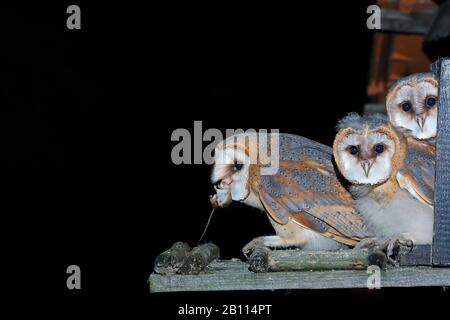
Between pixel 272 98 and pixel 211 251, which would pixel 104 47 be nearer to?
pixel 272 98

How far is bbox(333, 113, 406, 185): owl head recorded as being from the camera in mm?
2645

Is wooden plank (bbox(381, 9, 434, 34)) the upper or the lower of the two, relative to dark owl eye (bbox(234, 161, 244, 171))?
upper

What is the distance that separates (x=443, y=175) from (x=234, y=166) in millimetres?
823

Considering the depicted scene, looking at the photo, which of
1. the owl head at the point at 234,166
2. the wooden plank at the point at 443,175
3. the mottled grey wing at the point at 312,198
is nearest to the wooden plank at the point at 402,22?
the mottled grey wing at the point at 312,198

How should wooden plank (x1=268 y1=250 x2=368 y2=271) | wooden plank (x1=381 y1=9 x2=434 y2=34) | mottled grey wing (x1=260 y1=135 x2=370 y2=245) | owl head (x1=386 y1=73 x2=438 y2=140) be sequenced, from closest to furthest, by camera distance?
wooden plank (x1=268 y1=250 x2=368 y2=271)
owl head (x1=386 y1=73 x2=438 y2=140)
mottled grey wing (x1=260 y1=135 x2=370 y2=245)
wooden plank (x1=381 y1=9 x2=434 y2=34)

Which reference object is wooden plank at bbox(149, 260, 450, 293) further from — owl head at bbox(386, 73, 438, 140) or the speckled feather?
owl head at bbox(386, 73, 438, 140)

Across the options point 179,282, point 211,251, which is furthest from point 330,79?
point 179,282

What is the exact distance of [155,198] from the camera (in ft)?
15.3

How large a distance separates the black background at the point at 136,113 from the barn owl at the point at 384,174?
1663 mm

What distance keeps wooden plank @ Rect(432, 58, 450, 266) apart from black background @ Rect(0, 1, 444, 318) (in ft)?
6.85

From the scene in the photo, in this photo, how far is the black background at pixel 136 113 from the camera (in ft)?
14.1

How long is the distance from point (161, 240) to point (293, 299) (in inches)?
39.8

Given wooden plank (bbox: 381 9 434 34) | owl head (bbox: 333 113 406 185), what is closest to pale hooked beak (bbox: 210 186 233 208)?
owl head (bbox: 333 113 406 185)

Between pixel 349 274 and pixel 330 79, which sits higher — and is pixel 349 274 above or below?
below
